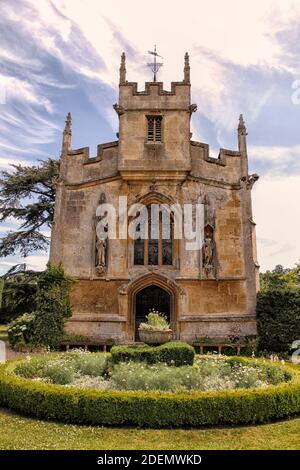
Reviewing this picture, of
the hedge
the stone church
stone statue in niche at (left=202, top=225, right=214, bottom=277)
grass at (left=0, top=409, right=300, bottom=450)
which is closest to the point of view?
grass at (left=0, top=409, right=300, bottom=450)

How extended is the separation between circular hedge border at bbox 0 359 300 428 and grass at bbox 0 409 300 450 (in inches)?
7.7

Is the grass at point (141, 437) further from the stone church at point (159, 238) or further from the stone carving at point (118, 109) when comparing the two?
the stone carving at point (118, 109)

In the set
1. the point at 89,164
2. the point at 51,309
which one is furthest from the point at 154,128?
the point at 51,309

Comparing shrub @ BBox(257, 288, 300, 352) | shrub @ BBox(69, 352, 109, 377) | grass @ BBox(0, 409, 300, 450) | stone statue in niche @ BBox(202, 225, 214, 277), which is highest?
stone statue in niche @ BBox(202, 225, 214, 277)

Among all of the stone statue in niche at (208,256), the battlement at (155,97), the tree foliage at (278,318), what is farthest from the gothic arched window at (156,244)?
the battlement at (155,97)

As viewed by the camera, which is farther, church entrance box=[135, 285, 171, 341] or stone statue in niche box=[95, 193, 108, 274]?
church entrance box=[135, 285, 171, 341]

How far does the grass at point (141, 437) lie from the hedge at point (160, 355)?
3.65 m

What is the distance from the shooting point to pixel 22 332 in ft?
62.5

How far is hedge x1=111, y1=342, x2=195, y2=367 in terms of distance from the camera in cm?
1128

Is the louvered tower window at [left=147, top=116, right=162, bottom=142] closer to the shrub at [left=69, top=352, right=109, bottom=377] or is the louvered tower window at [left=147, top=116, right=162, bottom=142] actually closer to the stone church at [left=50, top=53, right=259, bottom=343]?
the stone church at [left=50, top=53, right=259, bottom=343]

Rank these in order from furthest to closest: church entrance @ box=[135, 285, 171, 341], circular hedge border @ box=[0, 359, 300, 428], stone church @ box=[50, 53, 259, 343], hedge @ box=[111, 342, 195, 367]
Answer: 1. church entrance @ box=[135, 285, 171, 341]
2. stone church @ box=[50, 53, 259, 343]
3. hedge @ box=[111, 342, 195, 367]
4. circular hedge border @ box=[0, 359, 300, 428]

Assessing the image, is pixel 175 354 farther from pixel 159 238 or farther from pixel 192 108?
pixel 192 108

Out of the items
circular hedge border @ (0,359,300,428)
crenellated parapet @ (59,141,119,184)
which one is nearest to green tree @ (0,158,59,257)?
crenellated parapet @ (59,141,119,184)
